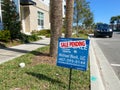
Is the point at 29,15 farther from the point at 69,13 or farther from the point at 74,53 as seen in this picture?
the point at 74,53

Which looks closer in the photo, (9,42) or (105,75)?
(105,75)

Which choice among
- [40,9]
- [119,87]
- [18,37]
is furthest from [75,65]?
[40,9]

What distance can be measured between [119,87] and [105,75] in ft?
4.26

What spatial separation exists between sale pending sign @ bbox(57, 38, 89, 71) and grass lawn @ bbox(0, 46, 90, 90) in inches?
29.1

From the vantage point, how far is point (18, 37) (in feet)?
49.9

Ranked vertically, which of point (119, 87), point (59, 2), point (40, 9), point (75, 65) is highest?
point (40, 9)

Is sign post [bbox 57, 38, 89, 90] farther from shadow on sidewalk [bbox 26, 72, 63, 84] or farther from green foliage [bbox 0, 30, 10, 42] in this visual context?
green foliage [bbox 0, 30, 10, 42]

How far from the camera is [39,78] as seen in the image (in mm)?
5777

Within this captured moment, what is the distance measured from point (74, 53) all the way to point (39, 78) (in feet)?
4.97

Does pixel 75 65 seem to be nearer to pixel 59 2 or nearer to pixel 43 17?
pixel 59 2

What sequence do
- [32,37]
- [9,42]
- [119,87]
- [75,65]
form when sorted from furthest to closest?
1. [32,37]
2. [9,42]
3. [119,87]
4. [75,65]

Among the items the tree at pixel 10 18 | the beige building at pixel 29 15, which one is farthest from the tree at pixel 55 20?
the beige building at pixel 29 15

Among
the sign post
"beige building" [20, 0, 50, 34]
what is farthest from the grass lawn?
"beige building" [20, 0, 50, 34]

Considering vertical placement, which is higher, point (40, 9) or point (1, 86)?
point (40, 9)
